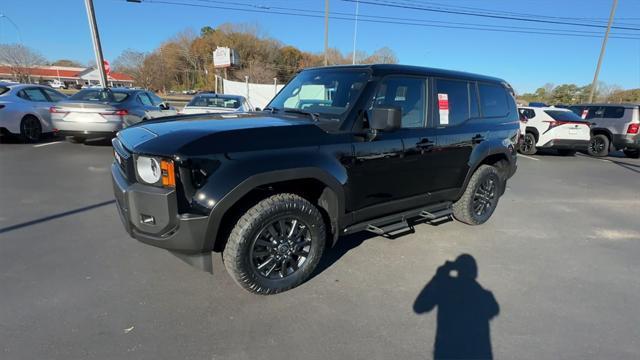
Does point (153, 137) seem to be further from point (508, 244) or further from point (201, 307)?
point (508, 244)

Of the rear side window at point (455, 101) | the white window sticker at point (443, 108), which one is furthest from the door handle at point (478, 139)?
the white window sticker at point (443, 108)

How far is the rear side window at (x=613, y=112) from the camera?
41.1 ft

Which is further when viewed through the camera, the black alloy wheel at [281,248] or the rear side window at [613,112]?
the rear side window at [613,112]

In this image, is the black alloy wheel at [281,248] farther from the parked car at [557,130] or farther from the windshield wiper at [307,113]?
the parked car at [557,130]

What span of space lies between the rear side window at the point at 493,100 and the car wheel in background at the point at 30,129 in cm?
1057

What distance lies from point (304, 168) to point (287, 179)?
0.16 metres

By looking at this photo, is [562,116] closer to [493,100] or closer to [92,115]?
[493,100]

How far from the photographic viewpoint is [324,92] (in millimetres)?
3650

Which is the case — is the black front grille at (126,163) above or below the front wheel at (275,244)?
above

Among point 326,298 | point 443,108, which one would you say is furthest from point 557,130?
point 326,298

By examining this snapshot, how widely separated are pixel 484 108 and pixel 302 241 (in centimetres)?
305

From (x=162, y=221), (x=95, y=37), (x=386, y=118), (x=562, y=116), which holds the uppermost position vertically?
(x=95, y=37)

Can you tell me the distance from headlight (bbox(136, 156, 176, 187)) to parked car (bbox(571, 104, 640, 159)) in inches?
587

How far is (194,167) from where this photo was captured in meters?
2.45
